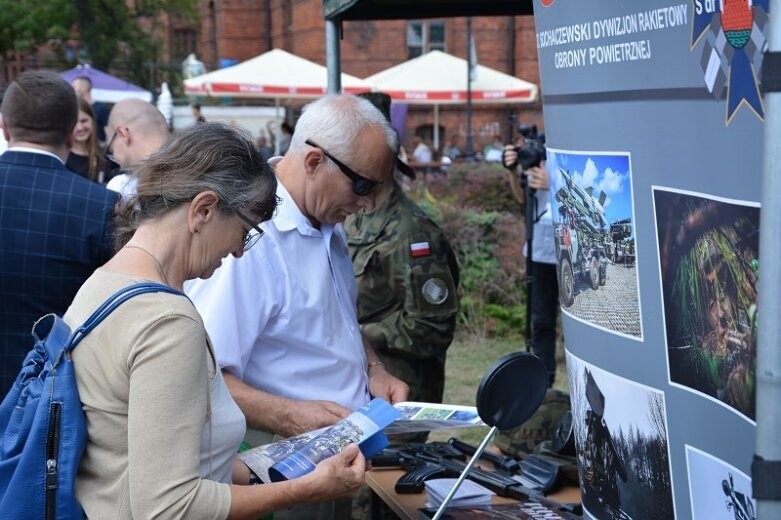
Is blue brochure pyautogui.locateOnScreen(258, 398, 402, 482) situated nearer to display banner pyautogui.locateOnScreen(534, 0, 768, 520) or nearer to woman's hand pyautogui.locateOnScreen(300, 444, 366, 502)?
woman's hand pyautogui.locateOnScreen(300, 444, 366, 502)

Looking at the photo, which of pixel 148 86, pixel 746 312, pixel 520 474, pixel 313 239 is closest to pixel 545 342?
pixel 520 474

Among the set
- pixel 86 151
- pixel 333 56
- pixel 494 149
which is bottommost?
pixel 494 149

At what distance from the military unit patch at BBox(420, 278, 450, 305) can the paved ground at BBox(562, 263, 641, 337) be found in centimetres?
201

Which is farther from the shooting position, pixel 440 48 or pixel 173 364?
pixel 440 48

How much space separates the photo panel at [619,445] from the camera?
5.32ft

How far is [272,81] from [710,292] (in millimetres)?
15724

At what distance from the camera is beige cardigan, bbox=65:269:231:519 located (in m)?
1.68

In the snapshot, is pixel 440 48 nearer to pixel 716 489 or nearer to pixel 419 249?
pixel 419 249

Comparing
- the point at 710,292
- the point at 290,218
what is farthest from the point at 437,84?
the point at 710,292

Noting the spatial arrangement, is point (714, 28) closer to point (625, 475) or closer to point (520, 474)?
point (625, 475)

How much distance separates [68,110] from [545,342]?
399 centimetres

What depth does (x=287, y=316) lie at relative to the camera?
8.57 feet

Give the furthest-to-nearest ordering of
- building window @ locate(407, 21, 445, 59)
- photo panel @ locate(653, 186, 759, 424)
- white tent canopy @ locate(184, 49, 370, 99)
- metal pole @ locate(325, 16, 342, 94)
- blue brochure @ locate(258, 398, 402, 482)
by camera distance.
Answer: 1. building window @ locate(407, 21, 445, 59)
2. white tent canopy @ locate(184, 49, 370, 99)
3. metal pole @ locate(325, 16, 342, 94)
4. blue brochure @ locate(258, 398, 402, 482)
5. photo panel @ locate(653, 186, 759, 424)

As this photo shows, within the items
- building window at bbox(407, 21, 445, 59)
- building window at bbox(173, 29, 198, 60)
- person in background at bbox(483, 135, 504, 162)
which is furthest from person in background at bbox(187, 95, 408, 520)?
building window at bbox(173, 29, 198, 60)
